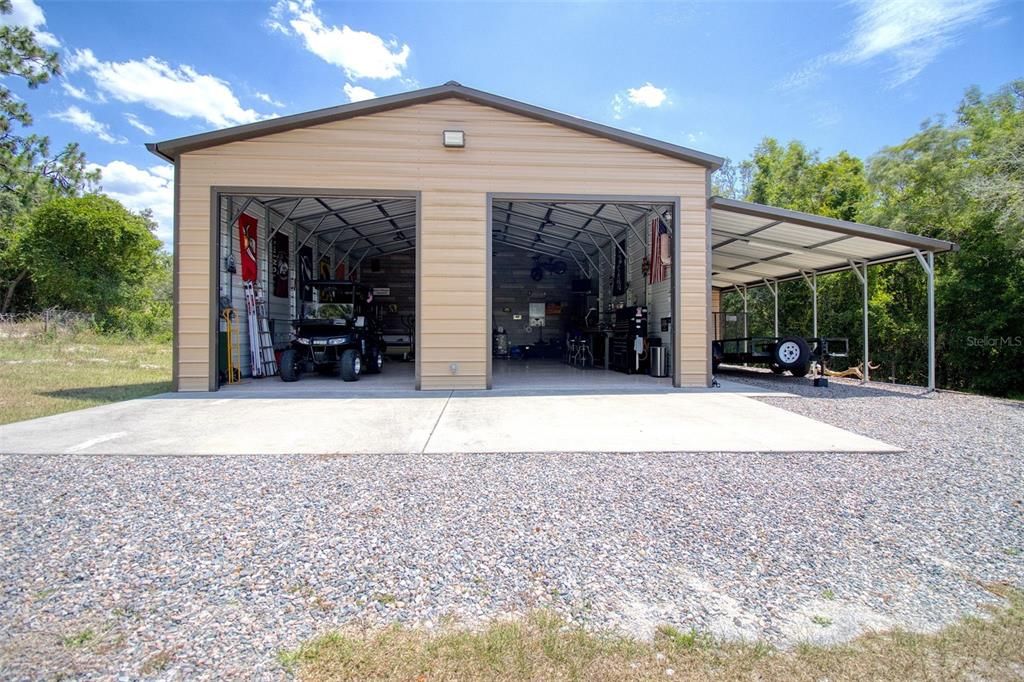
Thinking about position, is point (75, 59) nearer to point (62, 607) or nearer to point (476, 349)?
point (476, 349)

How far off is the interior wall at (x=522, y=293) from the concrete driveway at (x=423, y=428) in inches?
428

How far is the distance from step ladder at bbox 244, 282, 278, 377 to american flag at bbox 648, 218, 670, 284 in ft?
25.4

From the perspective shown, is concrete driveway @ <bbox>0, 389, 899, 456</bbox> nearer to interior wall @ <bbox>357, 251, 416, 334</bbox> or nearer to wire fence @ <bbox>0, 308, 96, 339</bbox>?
interior wall @ <bbox>357, 251, 416, 334</bbox>

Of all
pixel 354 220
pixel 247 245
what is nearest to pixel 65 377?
pixel 247 245

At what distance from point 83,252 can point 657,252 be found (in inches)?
1040

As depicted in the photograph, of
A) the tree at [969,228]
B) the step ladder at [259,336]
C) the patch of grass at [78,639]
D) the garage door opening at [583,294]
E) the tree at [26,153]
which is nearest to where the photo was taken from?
the patch of grass at [78,639]

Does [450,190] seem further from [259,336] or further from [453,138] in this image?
[259,336]

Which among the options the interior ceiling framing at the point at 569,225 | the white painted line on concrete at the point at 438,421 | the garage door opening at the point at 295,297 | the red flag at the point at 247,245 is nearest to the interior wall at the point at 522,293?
the interior ceiling framing at the point at 569,225

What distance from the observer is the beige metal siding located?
293 inches

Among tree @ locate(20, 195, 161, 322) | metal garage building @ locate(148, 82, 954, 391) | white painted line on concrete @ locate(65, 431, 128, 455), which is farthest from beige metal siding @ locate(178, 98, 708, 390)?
tree @ locate(20, 195, 161, 322)

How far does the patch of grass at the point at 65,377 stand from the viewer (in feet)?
20.1

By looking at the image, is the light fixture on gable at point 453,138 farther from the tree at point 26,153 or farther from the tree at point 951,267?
the tree at point 26,153

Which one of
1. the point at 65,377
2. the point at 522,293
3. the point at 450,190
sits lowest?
the point at 65,377

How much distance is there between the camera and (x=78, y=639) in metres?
1.66
